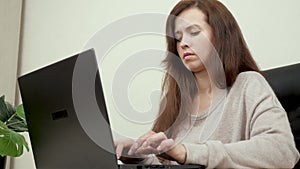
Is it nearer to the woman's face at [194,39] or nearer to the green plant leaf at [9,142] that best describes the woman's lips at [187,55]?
the woman's face at [194,39]

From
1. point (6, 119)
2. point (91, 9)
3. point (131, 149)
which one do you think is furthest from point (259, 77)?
point (91, 9)

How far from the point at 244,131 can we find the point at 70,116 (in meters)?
0.46

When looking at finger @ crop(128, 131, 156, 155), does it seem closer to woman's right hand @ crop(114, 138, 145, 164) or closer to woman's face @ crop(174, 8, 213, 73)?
woman's right hand @ crop(114, 138, 145, 164)

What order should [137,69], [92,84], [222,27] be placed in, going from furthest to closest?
[137,69]
[222,27]
[92,84]

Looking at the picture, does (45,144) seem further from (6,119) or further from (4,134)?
(6,119)

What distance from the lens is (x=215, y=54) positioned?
1.11m

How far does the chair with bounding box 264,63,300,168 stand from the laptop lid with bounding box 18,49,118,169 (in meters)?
0.58

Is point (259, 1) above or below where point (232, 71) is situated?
above

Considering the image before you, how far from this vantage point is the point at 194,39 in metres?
1.09

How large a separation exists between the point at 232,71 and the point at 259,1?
0.57m

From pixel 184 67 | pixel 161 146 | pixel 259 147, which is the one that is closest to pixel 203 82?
pixel 184 67

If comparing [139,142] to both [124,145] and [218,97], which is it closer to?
[124,145]

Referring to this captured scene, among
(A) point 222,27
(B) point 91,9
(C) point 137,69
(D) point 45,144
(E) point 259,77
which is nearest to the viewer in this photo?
(D) point 45,144

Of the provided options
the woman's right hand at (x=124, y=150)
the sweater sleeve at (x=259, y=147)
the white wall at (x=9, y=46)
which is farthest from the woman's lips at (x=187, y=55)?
the white wall at (x=9, y=46)
